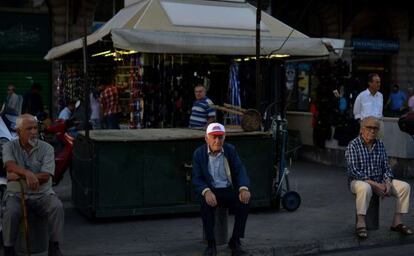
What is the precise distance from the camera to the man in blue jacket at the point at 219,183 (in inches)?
253

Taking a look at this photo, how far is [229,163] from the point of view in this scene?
264 inches

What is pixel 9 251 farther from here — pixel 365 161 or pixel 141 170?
pixel 365 161

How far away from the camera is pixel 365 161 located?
744 cm

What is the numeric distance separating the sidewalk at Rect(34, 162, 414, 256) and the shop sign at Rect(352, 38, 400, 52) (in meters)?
14.2

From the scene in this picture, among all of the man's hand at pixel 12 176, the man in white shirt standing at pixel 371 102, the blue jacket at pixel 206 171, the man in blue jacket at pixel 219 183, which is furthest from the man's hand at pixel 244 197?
the man in white shirt standing at pixel 371 102

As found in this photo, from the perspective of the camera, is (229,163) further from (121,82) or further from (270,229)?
Result: (121,82)

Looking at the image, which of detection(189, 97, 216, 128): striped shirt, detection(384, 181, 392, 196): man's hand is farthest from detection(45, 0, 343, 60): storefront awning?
detection(384, 181, 392, 196): man's hand

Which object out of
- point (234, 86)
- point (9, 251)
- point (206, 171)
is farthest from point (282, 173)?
point (234, 86)

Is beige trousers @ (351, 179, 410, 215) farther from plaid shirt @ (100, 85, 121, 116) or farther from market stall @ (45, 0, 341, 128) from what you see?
plaid shirt @ (100, 85, 121, 116)

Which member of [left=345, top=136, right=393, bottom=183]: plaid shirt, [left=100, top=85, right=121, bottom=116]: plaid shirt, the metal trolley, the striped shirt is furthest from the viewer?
[left=100, top=85, right=121, bottom=116]: plaid shirt

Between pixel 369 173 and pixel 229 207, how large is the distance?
181cm

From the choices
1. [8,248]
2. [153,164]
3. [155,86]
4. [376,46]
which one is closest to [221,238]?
[153,164]

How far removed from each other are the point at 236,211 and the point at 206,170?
50 cm

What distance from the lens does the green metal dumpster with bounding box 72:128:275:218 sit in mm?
7957
